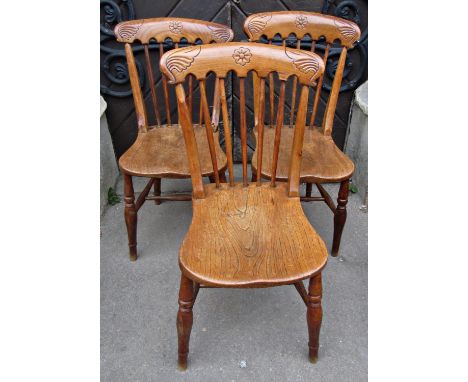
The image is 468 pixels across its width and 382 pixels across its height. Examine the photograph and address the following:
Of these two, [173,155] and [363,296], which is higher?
[173,155]

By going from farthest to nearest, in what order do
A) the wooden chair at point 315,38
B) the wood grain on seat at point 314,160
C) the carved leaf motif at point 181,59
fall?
the wooden chair at point 315,38, the wood grain on seat at point 314,160, the carved leaf motif at point 181,59

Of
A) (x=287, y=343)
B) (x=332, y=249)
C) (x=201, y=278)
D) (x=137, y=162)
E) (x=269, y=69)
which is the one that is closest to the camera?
(x=201, y=278)

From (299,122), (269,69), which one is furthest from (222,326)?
(269,69)

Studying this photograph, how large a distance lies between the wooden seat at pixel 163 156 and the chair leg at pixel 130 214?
0.32 feet

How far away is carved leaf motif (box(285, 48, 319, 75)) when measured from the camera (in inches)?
55.6

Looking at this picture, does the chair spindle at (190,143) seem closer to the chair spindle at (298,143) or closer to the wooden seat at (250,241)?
the wooden seat at (250,241)

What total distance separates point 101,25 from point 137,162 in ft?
3.71

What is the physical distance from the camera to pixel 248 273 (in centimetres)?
129

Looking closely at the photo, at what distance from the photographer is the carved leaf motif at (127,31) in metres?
2.03

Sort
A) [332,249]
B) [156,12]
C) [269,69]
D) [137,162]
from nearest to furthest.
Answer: [269,69]
[137,162]
[332,249]
[156,12]

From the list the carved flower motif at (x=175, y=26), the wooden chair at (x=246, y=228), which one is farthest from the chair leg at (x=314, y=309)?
the carved flower motif at (x=175, y=26)

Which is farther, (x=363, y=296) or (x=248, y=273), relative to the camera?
(x=363, y=296)
